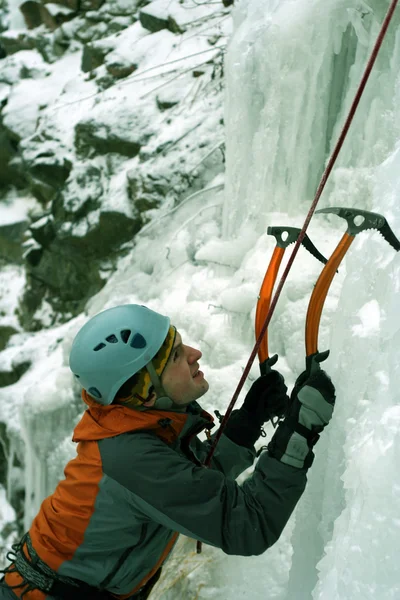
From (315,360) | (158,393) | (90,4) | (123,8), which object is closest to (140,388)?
(158,393)

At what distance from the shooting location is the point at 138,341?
148cm

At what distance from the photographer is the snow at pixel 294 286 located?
120 centimetres

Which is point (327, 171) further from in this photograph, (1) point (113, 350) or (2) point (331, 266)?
(1) point (113, 350)

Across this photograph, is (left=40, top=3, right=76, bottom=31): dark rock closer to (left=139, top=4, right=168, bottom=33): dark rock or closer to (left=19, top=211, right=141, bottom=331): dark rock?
(left=139, top=4, right=168, bottom=33): dark rock

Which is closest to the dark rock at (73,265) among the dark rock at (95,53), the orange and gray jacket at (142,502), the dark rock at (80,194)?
the dark rock at (80,194)

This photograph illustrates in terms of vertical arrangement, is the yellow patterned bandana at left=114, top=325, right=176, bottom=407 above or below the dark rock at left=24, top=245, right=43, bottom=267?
above

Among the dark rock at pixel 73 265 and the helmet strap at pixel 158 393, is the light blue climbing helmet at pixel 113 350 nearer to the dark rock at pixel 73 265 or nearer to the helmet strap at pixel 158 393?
the helmet strap at pixel 158 393

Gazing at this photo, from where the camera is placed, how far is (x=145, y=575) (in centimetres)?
161

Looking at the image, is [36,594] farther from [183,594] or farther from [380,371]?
[380,371]

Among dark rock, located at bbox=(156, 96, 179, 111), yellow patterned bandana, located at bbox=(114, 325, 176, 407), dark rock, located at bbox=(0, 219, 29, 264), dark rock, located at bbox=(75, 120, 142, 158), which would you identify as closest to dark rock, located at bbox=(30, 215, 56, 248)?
dark rock, located at bbox=(0, 219, 29, 264)

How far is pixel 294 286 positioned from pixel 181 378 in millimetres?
1153

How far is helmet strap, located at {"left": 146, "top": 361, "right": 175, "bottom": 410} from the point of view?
4.91ft

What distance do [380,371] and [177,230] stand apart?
3.22m

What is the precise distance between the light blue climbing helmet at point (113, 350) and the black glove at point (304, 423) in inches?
14.8
